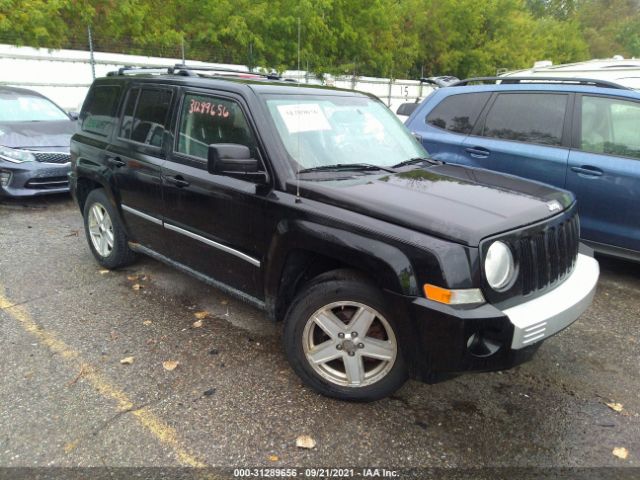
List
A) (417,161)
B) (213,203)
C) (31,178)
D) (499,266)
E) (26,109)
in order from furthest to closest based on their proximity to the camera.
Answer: (26,109) < (31,178) < (417,161) < (213,203) < (499,266)

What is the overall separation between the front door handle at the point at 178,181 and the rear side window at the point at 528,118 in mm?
3280

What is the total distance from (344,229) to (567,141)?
3178 mm

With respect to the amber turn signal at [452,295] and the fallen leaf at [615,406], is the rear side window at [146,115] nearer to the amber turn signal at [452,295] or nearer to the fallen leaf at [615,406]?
the amber turn signal at [452,295]

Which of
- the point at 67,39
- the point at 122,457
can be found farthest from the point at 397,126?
the point at 67,39

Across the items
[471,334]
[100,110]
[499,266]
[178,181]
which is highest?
[100,110]

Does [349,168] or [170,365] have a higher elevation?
[349,168]

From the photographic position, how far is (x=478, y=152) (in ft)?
16.9

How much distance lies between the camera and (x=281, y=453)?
2494mm

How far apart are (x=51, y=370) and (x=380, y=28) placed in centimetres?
1964

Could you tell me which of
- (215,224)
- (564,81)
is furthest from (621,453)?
(564,81)

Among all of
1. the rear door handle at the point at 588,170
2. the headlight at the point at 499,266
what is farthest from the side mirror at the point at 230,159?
the rear door handle at the point at 588,170

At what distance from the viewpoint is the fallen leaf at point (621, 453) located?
2534 millimetres

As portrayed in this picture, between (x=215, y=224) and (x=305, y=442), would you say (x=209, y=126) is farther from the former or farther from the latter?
(x=305, y=442)

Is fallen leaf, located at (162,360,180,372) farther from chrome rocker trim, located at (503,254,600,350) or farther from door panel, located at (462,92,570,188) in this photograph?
door panel, located at (462,92,570,188)
